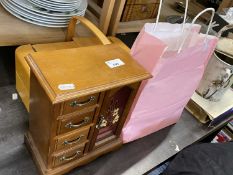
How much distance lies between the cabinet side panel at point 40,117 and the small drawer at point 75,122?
3 cm

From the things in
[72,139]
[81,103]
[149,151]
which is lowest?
[149,151]

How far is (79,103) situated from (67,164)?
22 centimetres

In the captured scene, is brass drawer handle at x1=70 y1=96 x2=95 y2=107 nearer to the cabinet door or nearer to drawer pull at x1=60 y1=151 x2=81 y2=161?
the cabinet door

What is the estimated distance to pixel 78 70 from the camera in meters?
0.57

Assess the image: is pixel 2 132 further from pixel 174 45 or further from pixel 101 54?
pixel 174 45

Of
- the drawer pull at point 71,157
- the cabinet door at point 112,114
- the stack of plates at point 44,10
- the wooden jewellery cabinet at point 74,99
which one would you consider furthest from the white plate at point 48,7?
the drawer pull at point 71,157

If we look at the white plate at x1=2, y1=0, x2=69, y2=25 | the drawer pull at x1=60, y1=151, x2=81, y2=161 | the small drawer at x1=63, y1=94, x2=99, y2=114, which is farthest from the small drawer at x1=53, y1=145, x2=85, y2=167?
the white plate at x1=2, y1=0, x2=69, y2=25

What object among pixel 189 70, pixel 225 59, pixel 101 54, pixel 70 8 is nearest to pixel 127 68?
pixel 101 54

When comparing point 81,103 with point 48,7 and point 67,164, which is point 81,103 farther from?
point 48,7

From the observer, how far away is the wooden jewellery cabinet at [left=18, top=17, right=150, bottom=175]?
539mm

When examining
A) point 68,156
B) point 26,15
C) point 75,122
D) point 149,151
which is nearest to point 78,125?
point 75,122

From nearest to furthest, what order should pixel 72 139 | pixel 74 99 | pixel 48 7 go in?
pixel 74 99 < pixel 72 139 < pixel 48 7

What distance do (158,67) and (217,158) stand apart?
28 cm

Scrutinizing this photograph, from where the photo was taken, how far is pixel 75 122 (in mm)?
607
